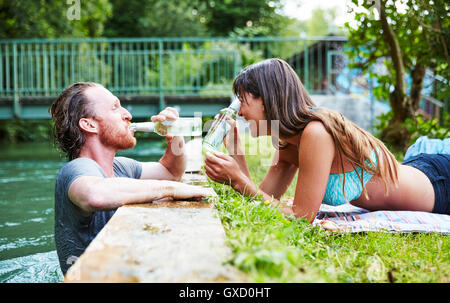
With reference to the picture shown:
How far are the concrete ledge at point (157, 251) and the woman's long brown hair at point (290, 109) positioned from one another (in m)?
1.05

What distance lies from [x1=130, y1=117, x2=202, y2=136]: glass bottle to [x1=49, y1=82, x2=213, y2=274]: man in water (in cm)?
6

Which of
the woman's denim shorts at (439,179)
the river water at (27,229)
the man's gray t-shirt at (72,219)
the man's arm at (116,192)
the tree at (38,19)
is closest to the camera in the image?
the man's arm at (116,192)

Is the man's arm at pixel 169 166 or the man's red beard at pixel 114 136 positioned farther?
the man's arm at pixel 169 166

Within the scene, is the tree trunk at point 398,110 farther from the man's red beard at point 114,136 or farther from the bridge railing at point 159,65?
the man's red beard at point 114,136

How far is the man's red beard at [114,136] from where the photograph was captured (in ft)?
9.27

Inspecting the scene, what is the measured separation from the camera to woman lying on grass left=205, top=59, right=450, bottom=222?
2857 mm

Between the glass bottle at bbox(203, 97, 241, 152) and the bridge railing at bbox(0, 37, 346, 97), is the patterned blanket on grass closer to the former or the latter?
the glass bottle at bbox(203, 97, 241, 152)

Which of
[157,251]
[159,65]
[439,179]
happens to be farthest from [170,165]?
[159,65]

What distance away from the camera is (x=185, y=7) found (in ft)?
107

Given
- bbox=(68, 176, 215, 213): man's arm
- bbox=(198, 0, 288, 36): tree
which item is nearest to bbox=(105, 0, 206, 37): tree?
bbox=(198, 0, 288, 36): tree

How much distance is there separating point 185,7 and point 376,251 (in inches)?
1261

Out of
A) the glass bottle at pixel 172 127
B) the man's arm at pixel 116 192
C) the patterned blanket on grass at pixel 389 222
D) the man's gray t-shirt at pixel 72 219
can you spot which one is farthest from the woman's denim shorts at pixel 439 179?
the man's gray t-shirt at pixel 72 219

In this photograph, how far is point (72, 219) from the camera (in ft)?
8.01

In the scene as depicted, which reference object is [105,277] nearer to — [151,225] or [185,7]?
[151,225]
